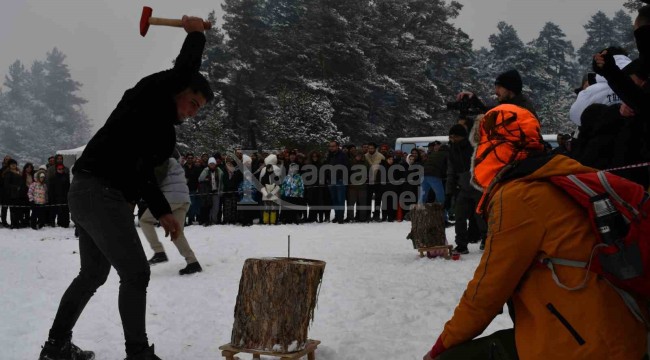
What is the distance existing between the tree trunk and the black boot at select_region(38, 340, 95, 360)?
5651 mm

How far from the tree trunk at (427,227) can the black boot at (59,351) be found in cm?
565

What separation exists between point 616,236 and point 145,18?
3.07m

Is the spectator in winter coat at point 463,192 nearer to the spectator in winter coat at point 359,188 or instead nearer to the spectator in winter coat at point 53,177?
the spectator in winter coat at point 359,188

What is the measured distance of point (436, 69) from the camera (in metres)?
48.4

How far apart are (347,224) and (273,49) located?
27.0 metres

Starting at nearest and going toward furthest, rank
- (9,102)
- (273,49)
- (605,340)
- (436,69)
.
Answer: (605,340)
(273,49)
(436,69)
(9,102)

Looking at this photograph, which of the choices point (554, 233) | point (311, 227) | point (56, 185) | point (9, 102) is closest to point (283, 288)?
point (554, 233)

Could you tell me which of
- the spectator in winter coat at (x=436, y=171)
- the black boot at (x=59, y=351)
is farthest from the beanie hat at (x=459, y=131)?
the black boot at (x=59, y=351)

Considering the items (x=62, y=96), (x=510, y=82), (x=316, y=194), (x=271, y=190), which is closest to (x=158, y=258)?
(x=510, y=82)

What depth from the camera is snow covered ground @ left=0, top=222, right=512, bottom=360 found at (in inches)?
189

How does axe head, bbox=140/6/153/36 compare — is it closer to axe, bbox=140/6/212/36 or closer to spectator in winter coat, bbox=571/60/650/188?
axe, bbox=140/6/212/36

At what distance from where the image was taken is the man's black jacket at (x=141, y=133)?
12.3 ft

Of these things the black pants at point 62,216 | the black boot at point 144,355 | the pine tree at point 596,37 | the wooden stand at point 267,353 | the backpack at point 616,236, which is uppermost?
the pine tree at point 596,37

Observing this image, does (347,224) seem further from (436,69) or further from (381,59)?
(436,69)
